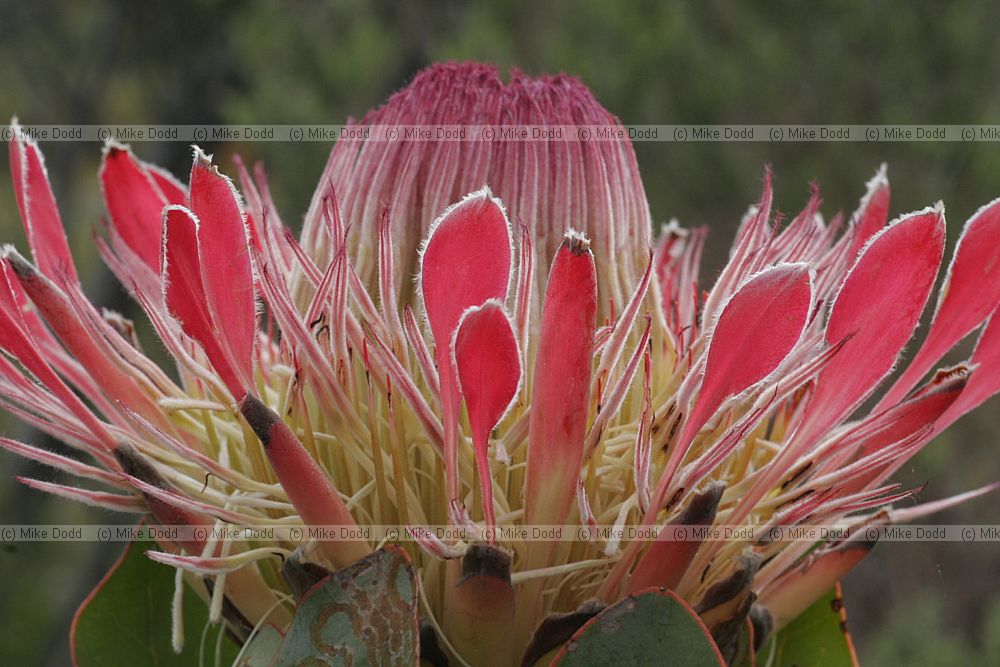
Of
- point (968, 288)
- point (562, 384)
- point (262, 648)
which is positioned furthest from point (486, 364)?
point (968, 288)

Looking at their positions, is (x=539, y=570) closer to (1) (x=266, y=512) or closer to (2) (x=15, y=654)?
(1) (x=266, y=512)

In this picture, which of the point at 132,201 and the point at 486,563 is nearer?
the point at 486,563

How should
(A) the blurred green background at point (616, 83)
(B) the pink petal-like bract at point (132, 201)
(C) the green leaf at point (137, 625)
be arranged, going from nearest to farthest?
(C) the green leaf at point (137, 625)
(B) the pink petal-like bract at point (132, 201)
(A) the blurred green background at point (616, 83)

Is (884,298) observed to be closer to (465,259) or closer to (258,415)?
(465,259)

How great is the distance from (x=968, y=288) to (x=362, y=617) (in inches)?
21.3

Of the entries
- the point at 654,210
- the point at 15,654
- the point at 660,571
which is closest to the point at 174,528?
the point at 660,571

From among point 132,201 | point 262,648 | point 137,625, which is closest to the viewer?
point 262,648

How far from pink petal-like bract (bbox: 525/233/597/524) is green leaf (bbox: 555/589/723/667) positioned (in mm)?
98

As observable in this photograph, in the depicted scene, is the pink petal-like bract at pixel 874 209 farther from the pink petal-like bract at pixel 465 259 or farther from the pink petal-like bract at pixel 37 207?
the pink petal-like bract at pixel 37 207

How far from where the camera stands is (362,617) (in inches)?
31.0

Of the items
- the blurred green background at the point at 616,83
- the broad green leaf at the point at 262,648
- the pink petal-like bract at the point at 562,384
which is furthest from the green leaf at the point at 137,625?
the blurred green background at the point at 616,83

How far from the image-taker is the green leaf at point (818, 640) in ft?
3.51

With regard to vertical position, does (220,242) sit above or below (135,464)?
above

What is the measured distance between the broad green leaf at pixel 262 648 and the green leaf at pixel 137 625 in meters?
0.17
